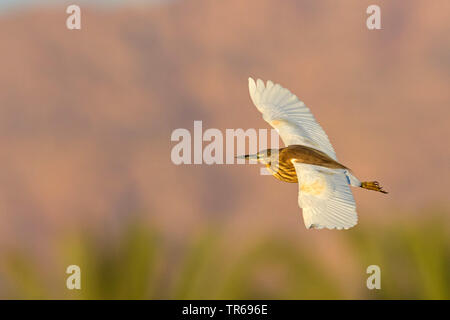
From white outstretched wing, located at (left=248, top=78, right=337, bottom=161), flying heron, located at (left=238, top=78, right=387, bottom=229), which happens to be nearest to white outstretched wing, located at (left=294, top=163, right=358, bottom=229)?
flying heron, located at (left=238, top=78, right=387, bottom=229)

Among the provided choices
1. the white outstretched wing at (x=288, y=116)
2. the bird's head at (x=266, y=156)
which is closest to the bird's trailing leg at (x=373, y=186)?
the white outstretched wing at (x=288, y=116)

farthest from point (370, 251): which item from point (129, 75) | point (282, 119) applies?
point (129, 75)

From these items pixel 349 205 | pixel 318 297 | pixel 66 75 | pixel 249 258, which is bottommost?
pixel 318 297

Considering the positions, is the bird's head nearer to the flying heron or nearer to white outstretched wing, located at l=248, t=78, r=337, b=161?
the flying heron

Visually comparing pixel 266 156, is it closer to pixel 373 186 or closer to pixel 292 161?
pixel 292 161

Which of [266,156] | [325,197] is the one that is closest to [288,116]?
[266,156]

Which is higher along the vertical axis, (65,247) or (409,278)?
(65,247)

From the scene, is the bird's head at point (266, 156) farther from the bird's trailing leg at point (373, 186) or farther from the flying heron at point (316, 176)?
the bird's trailing leg at point (373, 186)

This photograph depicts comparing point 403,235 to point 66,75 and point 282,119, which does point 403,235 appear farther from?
point 66,75
